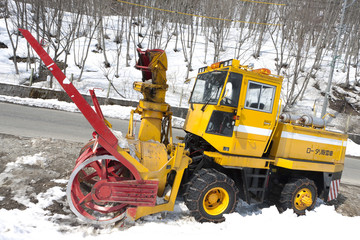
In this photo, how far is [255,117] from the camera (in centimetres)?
410

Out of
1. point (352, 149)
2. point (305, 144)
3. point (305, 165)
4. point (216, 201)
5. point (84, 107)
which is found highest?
point (84, 107)

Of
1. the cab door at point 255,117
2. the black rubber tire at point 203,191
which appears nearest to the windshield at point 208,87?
the cab door at point 255,117

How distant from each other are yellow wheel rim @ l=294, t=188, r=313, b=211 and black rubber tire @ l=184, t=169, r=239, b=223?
57.4 inches

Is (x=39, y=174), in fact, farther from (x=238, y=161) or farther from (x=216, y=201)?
(x=238, y=161)

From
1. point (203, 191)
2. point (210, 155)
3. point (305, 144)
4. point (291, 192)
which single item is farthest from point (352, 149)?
point (203, 191)

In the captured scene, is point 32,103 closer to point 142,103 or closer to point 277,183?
point 142,103

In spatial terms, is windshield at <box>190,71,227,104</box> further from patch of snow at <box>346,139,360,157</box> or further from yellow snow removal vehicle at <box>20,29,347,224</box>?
patch of snow at <box>346,139,360,157</box>

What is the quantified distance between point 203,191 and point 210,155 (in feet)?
1.94

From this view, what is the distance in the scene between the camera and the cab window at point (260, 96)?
13.3ft

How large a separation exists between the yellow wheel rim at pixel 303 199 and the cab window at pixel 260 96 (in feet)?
5.75

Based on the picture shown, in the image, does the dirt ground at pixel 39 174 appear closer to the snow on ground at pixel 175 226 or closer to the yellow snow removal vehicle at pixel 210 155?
the snow on ground at pixel 175 226

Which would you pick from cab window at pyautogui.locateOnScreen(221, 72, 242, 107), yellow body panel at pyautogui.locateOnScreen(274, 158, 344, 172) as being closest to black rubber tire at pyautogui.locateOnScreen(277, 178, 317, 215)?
yellow body panel at pyautogui.locateOnScreen(274, 158, 344, 172)

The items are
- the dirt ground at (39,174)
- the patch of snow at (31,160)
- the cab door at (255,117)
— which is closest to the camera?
the dirt ground at (39,174)

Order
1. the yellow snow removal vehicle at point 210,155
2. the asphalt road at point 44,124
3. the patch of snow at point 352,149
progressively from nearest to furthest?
the yellow snow removal vehicle at point 210,155 → the asphalt road at point 44,124 → the patch of snow at point 352,149
